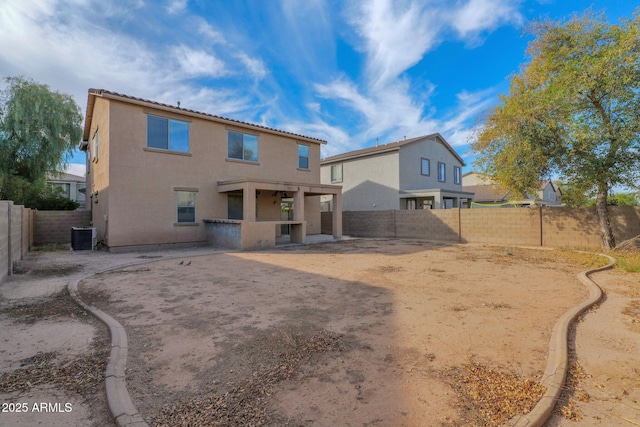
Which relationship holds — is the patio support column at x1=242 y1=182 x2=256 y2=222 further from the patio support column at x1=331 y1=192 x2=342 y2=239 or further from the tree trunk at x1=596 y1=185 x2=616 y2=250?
the tree trunk at x1=596 y1=185 x2=616 y2=250

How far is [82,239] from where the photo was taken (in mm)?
12477

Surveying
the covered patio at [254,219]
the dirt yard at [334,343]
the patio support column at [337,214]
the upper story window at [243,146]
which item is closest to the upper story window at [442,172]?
the patio support column at [337,214]

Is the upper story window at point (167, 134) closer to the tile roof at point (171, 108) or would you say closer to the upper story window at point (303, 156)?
the tile roof at point (171, 108)

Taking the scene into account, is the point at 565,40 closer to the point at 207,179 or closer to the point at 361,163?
the point at 361,163

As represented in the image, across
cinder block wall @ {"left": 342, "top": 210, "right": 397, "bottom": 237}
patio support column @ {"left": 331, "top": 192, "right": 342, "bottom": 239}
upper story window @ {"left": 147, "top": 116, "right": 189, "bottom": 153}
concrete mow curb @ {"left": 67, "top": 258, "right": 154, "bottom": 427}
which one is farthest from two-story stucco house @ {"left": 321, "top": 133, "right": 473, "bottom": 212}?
concrete mow curb @ {"left": 67, "top": 258, "right": 154, "bottom": 427}

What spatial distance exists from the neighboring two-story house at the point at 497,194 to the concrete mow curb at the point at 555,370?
993 centimetres

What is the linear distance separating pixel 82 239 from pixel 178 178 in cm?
456

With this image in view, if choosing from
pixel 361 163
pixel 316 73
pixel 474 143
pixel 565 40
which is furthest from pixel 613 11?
pixel 361 163

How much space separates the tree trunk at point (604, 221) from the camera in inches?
450

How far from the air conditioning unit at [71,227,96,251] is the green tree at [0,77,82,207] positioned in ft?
29.8

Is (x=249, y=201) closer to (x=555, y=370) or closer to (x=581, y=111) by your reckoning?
(x=555, y=370)

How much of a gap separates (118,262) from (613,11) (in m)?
19.0

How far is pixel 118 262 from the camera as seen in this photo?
9695 mm

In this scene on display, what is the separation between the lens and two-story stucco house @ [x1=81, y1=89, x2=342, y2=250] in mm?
12086
